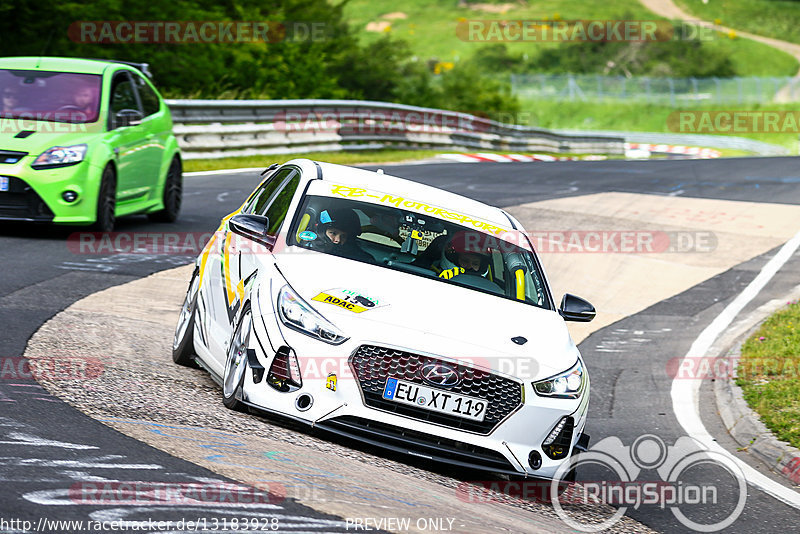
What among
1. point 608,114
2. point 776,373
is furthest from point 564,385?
point 608,114

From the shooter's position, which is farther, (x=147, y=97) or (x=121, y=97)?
(x=147, y=97)

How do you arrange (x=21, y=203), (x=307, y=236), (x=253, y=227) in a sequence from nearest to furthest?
(x=253, y=227), (x=307, y=236), (x=21, y=203)

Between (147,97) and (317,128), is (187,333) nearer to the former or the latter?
(147,97)

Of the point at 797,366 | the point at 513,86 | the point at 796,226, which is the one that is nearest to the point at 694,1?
the point at 513,86

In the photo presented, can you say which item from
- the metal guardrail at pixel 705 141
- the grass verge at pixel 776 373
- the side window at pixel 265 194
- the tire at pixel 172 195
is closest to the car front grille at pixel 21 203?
the tire at pixel 172 195

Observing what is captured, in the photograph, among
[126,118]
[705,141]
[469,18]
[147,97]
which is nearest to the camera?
[126,118]

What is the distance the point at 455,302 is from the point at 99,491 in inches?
104

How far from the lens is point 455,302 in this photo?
6.77 metres

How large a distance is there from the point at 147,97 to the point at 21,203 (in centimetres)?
270

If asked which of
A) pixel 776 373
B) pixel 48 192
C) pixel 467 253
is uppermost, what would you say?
pixel 467 253

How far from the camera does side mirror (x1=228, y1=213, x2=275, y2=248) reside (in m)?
7.16

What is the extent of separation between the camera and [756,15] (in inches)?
4611

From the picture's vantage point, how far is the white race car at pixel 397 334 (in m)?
6.14

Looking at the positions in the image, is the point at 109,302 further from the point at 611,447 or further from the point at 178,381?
the point at 611,447
